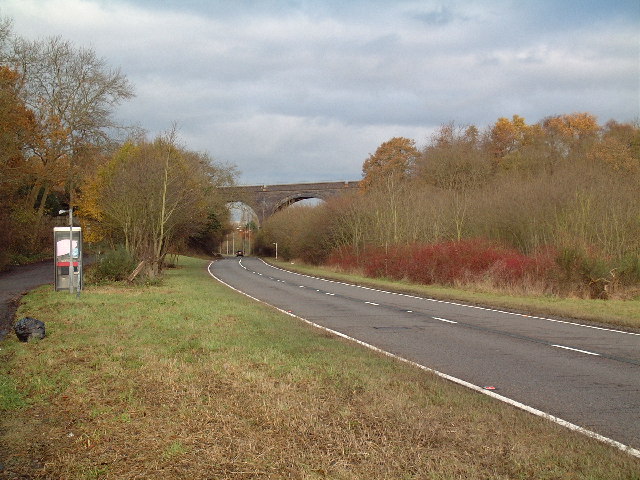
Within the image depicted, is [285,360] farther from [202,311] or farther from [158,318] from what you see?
[202,311]

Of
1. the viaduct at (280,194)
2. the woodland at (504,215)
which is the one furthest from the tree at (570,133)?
the viaduct at (280,194)

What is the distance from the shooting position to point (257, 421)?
→ 19.3 ft

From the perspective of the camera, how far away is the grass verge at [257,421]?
4.75 meters

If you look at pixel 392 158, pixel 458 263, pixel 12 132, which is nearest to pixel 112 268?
pixel 12 132

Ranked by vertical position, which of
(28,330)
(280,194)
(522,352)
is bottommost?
(522,352)

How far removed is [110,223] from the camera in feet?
108

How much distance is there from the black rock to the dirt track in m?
1.29

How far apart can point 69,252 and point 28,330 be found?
947 centimetres

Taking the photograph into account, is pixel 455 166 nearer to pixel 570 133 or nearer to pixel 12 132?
pixel 570 133

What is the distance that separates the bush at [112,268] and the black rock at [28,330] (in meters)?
14.5

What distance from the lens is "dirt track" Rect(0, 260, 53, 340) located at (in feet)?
49.6

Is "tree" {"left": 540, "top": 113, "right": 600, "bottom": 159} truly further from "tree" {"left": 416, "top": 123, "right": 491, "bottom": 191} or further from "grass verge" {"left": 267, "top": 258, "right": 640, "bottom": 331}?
"grass verge" {"left": 267, "top": 258, "right": 640, "bottom": 331}

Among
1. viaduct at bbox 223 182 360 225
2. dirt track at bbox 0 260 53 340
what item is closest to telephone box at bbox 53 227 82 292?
dirt track at bbox 0 260 53 340

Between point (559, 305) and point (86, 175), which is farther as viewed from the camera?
point (86, 175)
